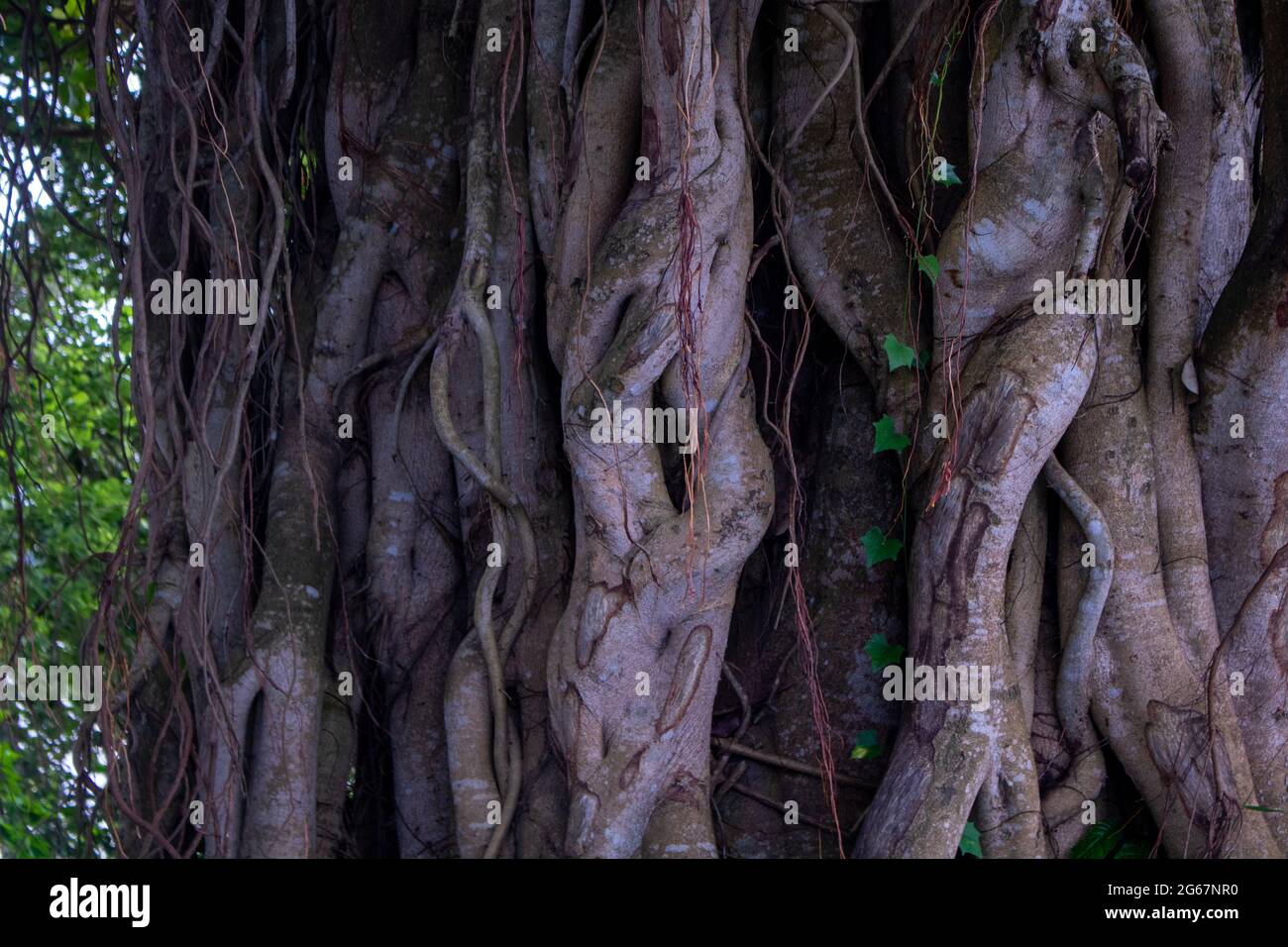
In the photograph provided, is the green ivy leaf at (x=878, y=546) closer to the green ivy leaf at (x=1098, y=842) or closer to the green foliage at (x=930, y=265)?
the green foliage at (x=930, y=265)

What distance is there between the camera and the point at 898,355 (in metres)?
2.43

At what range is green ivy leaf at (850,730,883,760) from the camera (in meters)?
2.45

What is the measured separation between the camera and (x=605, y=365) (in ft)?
7.50

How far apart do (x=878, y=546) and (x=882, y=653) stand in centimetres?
23

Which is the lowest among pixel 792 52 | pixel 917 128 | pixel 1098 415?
pixel 1098 415

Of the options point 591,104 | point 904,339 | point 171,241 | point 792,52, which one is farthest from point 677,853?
point 171,241

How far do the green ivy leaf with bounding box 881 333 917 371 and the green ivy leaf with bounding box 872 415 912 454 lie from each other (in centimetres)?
12

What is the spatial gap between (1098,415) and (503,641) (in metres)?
1.37

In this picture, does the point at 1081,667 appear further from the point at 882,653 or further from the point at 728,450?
the point at 728,450

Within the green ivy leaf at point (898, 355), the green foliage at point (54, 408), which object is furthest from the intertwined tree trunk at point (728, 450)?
the green foliage at point (54, 408)

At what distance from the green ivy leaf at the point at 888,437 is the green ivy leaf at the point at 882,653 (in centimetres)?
42

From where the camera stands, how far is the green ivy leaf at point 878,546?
2.49 meters

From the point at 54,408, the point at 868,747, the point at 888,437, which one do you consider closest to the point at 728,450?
the point at 888,437

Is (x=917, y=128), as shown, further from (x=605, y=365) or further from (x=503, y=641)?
(x=503, y=641)
